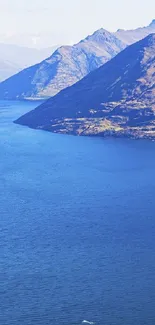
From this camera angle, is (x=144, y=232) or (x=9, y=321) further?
(x=144, y=232)

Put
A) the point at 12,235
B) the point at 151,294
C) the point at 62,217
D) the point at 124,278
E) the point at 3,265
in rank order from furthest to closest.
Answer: the point at 62,217, the point at 12,235, the point at 3,265, the point at 124,278, the point at 151,294

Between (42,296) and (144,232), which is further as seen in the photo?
(144,232)

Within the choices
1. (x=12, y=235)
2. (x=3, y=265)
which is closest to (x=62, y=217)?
(x=12, y=235)

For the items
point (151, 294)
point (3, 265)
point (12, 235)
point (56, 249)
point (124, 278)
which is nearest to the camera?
point (151, 294)

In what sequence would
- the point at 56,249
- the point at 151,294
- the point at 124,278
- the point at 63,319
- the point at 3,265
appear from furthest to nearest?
the point at 56,249, the point at 3,265, the point at 124,278, the point at 151,294, the point at 63,319

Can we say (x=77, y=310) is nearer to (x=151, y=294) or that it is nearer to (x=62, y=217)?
(x=151, y=294)

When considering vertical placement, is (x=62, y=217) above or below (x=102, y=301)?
above

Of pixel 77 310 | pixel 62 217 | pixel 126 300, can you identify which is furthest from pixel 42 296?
pixel 62 217

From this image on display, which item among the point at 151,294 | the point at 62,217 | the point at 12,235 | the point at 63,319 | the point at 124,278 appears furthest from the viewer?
the point at 62,217

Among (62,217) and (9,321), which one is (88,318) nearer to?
(9,321)
